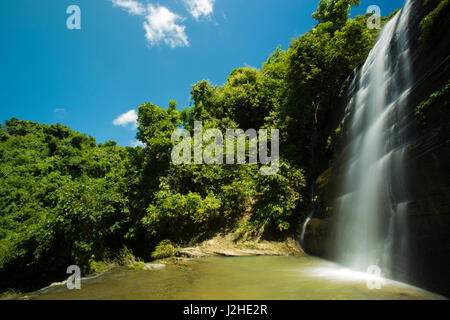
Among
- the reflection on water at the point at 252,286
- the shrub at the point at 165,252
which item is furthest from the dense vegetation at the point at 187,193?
the reflection on water at the point at 252,286

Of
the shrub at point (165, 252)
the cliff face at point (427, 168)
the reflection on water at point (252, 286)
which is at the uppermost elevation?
the cliff face at point (427, 168)

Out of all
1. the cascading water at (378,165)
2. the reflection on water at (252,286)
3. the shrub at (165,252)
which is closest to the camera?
the reflection on water at (252,286)

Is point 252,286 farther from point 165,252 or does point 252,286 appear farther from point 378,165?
point 165,252

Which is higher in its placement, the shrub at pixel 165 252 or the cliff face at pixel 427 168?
the cliff face at pixel 427 168

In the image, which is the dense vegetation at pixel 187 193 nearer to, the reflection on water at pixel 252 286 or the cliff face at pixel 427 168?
the reflection on water at pixel 252 286

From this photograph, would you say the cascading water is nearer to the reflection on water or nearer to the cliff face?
the cliff face

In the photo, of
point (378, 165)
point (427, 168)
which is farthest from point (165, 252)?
point (427, 168)

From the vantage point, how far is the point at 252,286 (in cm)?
462

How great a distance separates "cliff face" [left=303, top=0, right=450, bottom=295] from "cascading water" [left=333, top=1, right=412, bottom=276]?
0.66 ft

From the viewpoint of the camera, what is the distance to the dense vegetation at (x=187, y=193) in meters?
10.5

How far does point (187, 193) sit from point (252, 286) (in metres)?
9.66

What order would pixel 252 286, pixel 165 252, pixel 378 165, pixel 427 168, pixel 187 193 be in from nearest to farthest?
pixel 427 168 → pixel 252 286 → pixel 378 165 → pixel 165 252 → pixel 187 193

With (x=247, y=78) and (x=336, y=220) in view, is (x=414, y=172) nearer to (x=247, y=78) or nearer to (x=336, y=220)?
(x=336, y=220)

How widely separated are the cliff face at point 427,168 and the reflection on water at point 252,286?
1.97ft
